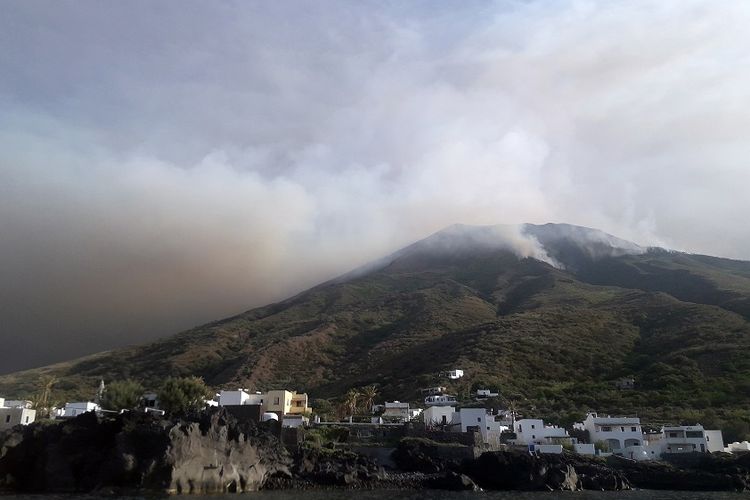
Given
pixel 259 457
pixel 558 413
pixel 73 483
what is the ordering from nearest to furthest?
pixel 73 483, pixel 259 457, pixel 558 413

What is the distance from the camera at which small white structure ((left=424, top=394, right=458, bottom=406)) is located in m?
77.5

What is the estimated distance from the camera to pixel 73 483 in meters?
41.8

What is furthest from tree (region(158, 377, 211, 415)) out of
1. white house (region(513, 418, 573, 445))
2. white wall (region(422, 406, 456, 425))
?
white house (region(513, 418, 573, 445))

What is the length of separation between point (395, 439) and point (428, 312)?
264ft

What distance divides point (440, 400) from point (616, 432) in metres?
22.4

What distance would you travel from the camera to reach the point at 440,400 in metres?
79.3

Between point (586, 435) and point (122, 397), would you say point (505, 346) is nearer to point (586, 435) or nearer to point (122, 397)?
point (586, 435)

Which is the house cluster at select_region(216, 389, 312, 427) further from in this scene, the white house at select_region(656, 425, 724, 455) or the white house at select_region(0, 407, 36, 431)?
the white house at select_region(656, 425, 724, 455)

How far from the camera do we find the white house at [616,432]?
6356 cm

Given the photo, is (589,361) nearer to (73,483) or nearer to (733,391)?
(733,391)

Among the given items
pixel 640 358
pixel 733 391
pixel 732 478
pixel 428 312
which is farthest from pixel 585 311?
pixel 732 478

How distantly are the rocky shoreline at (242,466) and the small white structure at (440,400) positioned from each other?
19.7 meters

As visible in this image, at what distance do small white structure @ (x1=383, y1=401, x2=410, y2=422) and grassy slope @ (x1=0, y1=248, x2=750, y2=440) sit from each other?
11.2m

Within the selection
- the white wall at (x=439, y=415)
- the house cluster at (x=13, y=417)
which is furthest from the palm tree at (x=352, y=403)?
the house cluster at (x=13, y=417)
